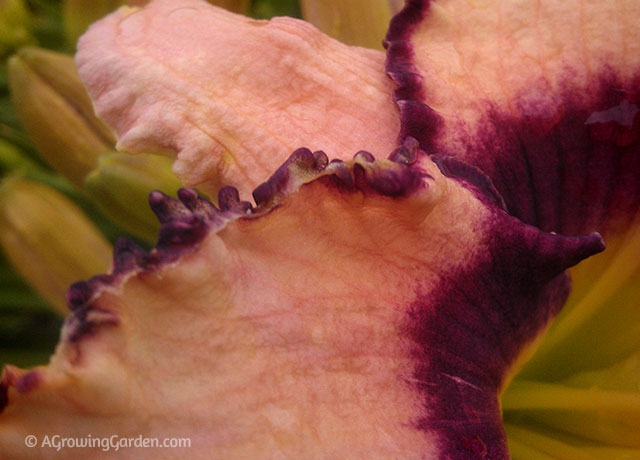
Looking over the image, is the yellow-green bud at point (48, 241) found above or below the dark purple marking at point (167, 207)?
below

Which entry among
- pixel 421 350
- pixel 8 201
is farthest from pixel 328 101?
pixel 8 201

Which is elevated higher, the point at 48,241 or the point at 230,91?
the point at 230,91

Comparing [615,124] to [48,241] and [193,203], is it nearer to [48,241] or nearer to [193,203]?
[193,203]

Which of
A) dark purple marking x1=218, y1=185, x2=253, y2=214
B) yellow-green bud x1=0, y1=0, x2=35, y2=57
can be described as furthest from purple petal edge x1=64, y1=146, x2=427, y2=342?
yellow-green bud x1=0, y1=0, x2=35, y2=57

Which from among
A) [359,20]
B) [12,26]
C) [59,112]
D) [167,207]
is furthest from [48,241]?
[167,207]

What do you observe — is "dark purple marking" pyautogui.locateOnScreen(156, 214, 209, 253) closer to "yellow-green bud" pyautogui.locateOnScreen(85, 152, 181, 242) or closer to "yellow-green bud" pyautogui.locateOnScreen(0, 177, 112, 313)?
"yellow-green bud" pyautogui.locateOnScreen(85, 152, 181, 242)

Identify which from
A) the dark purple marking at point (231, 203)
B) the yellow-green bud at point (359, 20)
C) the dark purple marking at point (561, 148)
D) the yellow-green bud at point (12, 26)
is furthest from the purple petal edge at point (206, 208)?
the yellow-green bud at point (12, 26)

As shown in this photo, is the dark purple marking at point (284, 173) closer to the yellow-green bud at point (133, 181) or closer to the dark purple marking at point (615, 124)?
the dark purple marking at point (615, 124)
